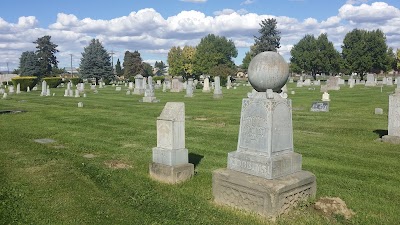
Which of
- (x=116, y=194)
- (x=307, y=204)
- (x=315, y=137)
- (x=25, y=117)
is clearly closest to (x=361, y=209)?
(x=307, y=204)

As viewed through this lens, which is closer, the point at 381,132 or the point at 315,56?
the point at 381,132

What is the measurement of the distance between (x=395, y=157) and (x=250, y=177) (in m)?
5.82

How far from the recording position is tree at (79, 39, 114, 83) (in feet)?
229

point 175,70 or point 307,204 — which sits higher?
point 175,70

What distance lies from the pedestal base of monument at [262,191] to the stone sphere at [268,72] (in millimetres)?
1582

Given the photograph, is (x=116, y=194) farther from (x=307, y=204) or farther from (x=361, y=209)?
(x=361, y=209)

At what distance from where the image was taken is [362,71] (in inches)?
3098

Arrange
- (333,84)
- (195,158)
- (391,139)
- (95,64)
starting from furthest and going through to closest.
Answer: (95,64), (333,84), (391,139), (195,158)

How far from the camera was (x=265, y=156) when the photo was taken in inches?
241

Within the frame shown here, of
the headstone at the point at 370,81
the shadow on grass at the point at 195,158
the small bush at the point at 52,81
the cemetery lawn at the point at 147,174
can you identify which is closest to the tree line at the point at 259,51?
the small bush at the point at 52,81

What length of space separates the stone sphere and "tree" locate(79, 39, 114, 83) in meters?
67.1

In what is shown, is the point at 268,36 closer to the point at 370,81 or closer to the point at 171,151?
the point at 370,81

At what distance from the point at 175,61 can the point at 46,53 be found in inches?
1189

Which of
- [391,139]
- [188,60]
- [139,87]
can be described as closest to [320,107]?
[391,139]
